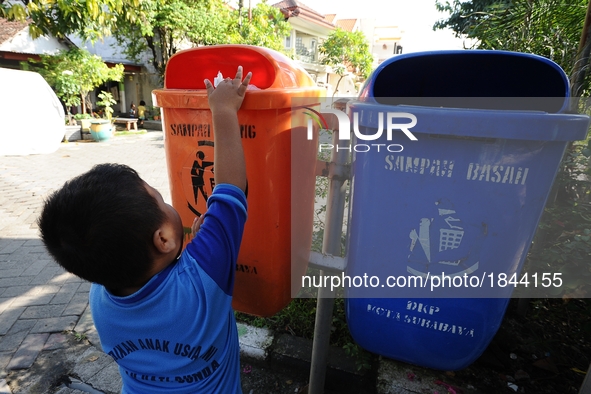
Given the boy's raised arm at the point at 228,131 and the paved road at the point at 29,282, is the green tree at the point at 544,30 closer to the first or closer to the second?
the boy's raised arm at the point at 228,131

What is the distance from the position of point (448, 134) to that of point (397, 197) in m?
0.25

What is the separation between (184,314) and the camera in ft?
3.12

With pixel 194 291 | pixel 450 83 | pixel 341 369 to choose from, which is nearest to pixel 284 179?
pixel 194 291

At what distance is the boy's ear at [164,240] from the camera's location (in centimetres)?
91

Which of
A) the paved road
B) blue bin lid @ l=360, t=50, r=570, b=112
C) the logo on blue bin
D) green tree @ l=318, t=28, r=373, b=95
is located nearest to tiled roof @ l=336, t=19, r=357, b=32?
green tree @ l=318, t=28, r=373, b=95

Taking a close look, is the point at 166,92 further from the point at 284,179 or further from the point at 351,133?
the point at 351,133

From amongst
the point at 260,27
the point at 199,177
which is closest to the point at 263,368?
the point at 199,177

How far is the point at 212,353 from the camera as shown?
1.05 meters

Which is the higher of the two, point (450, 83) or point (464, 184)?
point (450, 83)

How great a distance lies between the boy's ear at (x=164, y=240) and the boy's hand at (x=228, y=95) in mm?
396

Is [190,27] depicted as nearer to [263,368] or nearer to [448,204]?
[263,368]

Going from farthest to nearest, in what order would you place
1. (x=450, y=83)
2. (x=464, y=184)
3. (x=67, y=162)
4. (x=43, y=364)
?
(x=67, y=162), (x=43, y=364), (x=450, y=83), (x=464, y=184)

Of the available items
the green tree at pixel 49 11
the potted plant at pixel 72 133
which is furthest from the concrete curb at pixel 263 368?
the potted plant at pixel 72 133

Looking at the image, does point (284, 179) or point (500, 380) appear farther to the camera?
point (500, 380)
